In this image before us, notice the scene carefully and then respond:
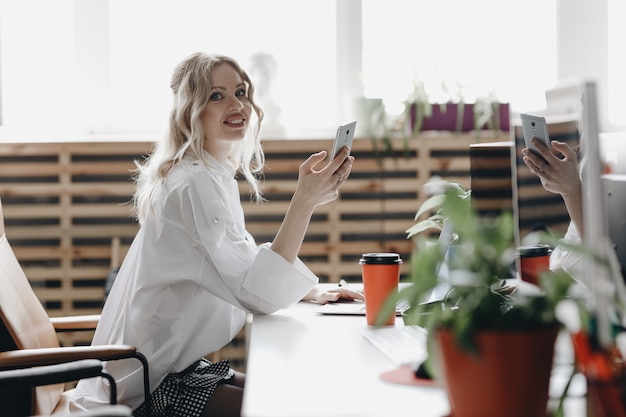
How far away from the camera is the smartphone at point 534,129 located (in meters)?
1.61

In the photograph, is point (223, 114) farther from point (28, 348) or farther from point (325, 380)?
point (325, 380)

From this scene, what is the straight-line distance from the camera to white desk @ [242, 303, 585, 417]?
1208 mm

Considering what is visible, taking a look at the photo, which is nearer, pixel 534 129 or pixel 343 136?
pixel 534 129

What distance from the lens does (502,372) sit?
1.02 metres

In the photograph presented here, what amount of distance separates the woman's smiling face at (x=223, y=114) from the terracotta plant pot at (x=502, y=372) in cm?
152

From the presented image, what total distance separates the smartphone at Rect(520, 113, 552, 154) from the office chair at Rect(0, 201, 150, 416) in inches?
40.0

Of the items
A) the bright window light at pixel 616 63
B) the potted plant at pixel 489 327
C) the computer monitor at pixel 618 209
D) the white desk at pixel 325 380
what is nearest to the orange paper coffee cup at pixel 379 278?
the white desk at pixel 325 380

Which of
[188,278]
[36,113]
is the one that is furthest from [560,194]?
[36,113]

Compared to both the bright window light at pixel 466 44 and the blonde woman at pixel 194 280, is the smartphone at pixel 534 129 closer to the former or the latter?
the blonde woman at pixel 194 280

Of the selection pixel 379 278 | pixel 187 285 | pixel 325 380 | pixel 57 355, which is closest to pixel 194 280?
pixel 187 285

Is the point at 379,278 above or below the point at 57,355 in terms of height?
above

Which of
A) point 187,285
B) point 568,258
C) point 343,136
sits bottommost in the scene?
point 187,285

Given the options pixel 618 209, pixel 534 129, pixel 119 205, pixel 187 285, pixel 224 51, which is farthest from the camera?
pixel 224 51

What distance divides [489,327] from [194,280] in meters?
1.27
